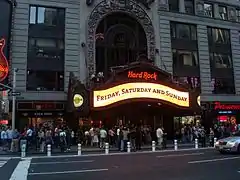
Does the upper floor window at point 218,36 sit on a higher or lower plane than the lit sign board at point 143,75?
higher

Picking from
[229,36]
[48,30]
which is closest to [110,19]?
[48,30]

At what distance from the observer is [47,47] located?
3394 cm

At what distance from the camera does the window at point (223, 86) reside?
136 ft

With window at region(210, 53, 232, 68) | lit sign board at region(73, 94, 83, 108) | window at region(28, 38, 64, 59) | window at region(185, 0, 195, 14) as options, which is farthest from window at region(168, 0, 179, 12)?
lit sign board at region(73, 94, 83, 108)

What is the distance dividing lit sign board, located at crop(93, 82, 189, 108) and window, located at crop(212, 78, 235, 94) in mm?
11111

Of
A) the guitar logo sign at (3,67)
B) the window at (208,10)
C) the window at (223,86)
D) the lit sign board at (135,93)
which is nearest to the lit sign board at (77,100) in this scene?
the lit sign board at (135,93)

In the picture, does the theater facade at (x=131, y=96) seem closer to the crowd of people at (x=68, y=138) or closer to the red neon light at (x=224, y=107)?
the crowd of people at (x=68, y=138)

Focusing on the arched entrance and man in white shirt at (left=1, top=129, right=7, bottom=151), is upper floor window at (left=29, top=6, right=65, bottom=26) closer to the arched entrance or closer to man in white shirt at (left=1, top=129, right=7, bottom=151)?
the arched entrance

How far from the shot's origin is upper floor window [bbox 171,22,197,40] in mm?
40219

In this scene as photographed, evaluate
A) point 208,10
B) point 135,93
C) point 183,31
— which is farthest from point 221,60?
point 135,93

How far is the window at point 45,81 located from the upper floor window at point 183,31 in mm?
14295

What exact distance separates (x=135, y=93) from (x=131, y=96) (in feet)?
1.50

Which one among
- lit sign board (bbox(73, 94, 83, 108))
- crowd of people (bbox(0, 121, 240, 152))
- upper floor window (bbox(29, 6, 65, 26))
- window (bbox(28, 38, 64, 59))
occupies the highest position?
upper floor window (bbox(29, 6, 65, 26))

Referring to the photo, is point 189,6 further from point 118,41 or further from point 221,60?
point 118,41
